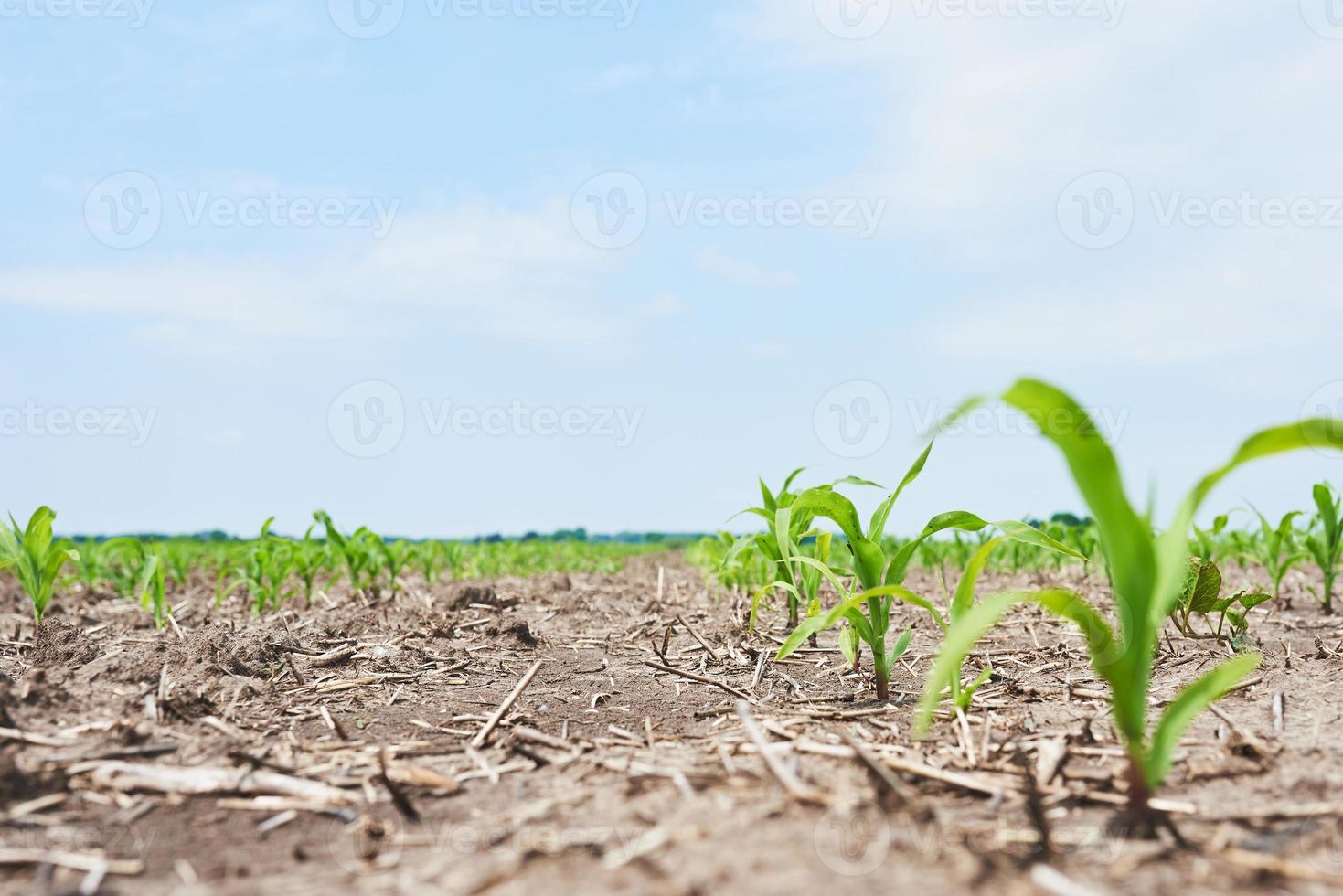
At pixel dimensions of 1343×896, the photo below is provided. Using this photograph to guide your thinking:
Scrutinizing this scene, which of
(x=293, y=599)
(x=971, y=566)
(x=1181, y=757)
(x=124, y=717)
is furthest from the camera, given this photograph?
(x=293, y=599)

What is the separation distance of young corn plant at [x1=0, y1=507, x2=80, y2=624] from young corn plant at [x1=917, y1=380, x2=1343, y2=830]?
4.75m

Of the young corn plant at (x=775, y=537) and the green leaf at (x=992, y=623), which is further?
the young corn plant at (x=775, y=537)

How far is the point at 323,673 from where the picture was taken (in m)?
3.67

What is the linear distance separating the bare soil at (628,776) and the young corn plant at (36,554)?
2.49 ft

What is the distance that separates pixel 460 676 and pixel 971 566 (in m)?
2.38

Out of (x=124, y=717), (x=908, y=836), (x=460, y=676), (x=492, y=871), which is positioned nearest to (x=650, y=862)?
(x=492, y=871)

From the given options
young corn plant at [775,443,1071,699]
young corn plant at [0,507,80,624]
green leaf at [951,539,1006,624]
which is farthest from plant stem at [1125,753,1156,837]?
young corn plant at [0,507,80,624]


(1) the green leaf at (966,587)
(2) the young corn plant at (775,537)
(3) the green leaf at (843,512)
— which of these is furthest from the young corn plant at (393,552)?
(1) the green leaf at (966,587)

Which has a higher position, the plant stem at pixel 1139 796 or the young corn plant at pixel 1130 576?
the young corn plant at pixel 1130 576

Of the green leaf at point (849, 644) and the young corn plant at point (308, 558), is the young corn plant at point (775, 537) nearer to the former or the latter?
the green leaf at point (849, 644)

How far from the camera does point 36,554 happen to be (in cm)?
466

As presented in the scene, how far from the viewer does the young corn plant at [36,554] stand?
461cm

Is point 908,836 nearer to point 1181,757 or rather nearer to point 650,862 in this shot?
point 650,862

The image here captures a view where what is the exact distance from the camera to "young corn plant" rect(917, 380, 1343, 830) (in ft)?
5.32
